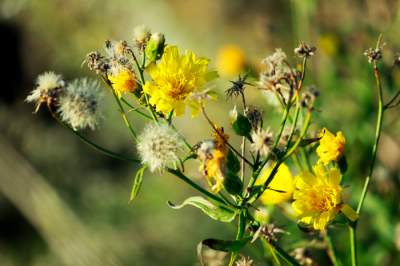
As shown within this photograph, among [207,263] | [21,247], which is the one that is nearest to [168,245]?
[21,247]

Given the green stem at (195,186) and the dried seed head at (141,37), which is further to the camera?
the dried seed head at (141,37)

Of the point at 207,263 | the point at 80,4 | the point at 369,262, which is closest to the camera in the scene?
the point at 207,263

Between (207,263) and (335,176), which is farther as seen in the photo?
(207,263)

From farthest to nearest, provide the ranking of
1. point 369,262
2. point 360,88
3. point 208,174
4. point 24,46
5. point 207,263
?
point 24,46
point 360,88
point 369,262
point 207,263
point 208,174

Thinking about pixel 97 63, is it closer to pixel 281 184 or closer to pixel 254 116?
pixel 254 116

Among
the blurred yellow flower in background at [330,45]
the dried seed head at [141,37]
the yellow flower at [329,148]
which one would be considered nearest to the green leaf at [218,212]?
the yellow flower at [329,148]

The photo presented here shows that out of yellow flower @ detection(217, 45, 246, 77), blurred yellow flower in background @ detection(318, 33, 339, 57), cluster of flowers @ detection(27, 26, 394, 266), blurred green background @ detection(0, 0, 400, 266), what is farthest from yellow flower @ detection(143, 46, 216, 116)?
yellow flower @ detection(217, 45, 246, 77)

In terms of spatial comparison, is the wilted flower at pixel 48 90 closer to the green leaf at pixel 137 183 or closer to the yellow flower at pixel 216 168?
the green leaf at pixel 137 183

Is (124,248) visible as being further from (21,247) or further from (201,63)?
(201,63)
